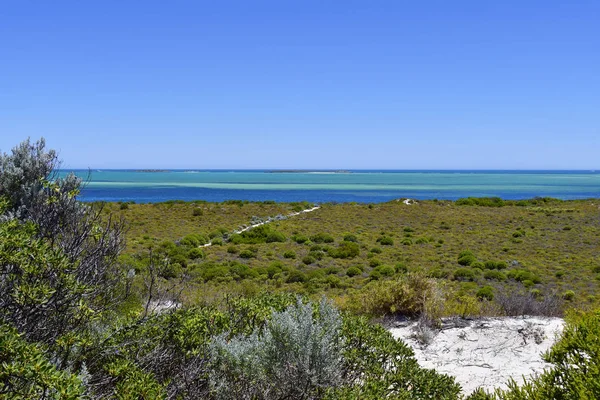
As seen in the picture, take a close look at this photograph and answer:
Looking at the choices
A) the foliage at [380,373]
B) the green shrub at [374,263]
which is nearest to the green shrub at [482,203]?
the green shrub at [374,263]

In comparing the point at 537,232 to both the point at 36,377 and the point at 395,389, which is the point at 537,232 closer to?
the point at 395,389

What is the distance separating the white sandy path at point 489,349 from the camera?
22.1ft

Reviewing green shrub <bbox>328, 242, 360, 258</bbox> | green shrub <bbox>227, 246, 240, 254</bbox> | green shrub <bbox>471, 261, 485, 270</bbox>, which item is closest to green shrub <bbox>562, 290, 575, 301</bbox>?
green shrub <bbox>471, 261, 485, 270</bbox>

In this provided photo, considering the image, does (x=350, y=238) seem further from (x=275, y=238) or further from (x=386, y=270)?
(x=386, y=270)

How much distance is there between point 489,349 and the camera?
761 centimetres

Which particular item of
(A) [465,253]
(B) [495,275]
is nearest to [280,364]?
(B) [495,275]

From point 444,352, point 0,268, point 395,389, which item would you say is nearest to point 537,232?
point 444,352

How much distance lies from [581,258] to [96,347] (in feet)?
91.2

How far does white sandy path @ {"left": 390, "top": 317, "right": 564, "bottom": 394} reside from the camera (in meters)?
6.73

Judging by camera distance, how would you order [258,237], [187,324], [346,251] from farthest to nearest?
1. [258,237]
2. [346,251]
3. [187,324]

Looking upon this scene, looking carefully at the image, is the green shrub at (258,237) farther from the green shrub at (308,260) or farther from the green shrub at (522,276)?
the green shrub at (522,276)

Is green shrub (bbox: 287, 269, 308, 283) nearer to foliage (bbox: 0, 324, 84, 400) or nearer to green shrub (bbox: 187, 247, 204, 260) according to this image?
green shrub (bbox: 187, 247, 204, 260)

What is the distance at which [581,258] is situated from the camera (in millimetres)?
26219

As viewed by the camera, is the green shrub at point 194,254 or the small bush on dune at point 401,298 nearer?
the small bush on dune at point 401,298
